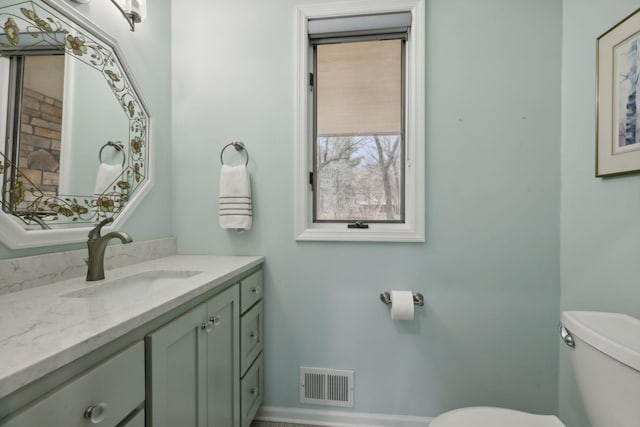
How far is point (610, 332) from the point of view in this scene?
0.92 m

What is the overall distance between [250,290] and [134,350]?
73 cm

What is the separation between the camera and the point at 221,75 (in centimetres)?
168

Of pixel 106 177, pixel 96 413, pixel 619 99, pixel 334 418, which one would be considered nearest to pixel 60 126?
pixel 106 177

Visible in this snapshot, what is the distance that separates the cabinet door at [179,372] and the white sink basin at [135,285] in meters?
0.18

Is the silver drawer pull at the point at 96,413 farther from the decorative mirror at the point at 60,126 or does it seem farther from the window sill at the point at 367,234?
the window sill at the point at 367,234

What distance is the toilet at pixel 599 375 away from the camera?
76 cm

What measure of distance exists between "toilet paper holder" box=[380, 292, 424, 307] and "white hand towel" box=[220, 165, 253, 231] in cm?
81

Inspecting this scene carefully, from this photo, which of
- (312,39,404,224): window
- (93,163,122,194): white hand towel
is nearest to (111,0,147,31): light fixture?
(93,163,122,194): white hand towel

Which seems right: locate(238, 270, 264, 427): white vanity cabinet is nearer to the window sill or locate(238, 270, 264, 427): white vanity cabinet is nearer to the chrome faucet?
the window sill

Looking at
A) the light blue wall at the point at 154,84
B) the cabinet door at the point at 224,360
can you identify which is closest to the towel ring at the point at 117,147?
the light blue wall at the point at 154,84

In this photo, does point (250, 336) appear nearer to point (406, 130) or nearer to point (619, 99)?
point (406, 130)

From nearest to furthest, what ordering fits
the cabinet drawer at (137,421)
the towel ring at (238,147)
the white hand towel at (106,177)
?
1. the cabinet drawer at (137,421)
2. the white hand towel at (106,177)
3. the towel ring at (238,147)

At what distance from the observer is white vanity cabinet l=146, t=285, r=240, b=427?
798 millimetres

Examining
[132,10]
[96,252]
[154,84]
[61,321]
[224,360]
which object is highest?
[132,10]
